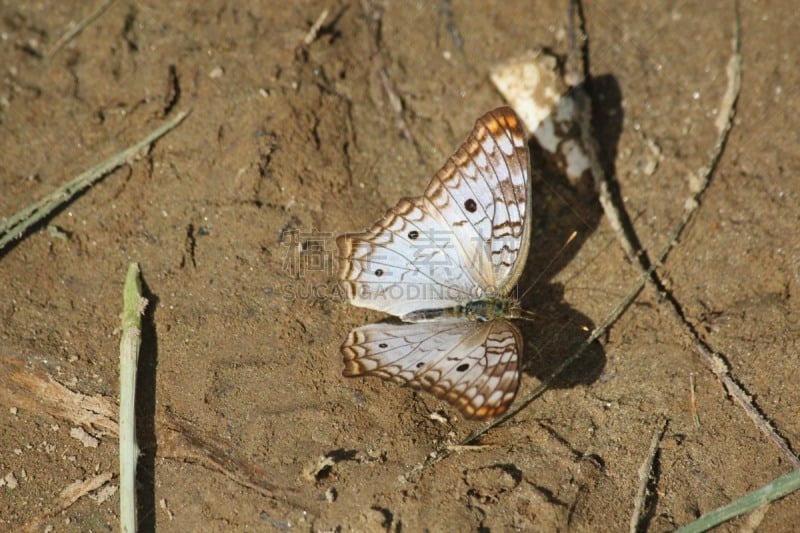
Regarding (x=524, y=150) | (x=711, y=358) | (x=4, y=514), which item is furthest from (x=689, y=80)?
(x=4, y=514)

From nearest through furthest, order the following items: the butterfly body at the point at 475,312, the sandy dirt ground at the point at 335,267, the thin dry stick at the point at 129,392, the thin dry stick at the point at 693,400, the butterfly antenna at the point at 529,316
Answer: the thin dry stick at the point at 129,392 → the sandy dirt ground at the point at 335,267 → the thin dry stick at the point at 693,400 → the butterfly body at the point at 475,312 → the butterfly antenna at the point at 529,316

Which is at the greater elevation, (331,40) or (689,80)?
(331,40)

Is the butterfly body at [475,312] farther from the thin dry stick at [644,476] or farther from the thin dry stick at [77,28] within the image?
the thin dry stick at [77,28]

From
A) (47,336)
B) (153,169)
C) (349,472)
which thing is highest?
(153,169)

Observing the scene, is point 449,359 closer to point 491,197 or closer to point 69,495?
point 491,197

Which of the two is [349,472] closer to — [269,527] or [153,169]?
[269,527]

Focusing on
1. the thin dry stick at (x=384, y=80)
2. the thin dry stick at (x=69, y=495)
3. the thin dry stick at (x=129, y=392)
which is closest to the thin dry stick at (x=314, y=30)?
the thin dry stick at (x=384, y=80)

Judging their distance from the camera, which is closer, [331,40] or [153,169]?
[153,169]
